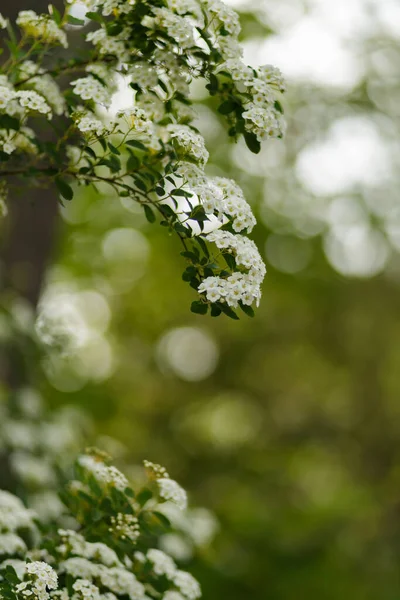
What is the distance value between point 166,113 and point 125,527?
1192 millimetres

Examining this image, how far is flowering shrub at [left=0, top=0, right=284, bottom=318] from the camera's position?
1.78m

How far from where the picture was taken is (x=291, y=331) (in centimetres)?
1180

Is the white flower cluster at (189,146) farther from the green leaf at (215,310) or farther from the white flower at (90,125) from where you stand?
the green leaf at (215,310)

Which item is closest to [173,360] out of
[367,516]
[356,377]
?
[356,377]

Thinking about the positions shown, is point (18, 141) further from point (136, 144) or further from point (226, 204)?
point (226, 204)

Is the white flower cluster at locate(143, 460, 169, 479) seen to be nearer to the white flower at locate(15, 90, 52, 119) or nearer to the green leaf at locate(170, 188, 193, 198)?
the green leaf at locate(170, 188, 193, 198)

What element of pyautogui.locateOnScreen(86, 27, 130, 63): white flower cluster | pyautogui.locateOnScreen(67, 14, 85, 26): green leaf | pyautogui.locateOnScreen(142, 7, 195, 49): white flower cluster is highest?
pyautogui.locateOnScreen(142, 7, 195, 49): white flower cluster

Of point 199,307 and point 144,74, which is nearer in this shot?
point 199,307

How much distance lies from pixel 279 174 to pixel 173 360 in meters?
3.89

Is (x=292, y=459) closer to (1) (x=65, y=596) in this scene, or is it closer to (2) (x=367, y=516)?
(2) (x=367, y=516)

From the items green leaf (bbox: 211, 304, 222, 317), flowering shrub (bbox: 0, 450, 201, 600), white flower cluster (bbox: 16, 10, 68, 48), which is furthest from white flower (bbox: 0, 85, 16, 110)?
flowering shrub (bbox: 0, 450, 201, 600)

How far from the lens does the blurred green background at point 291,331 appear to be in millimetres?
8297

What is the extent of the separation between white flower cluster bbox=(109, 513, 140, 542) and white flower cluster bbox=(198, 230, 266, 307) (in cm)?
70

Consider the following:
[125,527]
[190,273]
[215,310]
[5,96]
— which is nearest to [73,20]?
[5,96]
